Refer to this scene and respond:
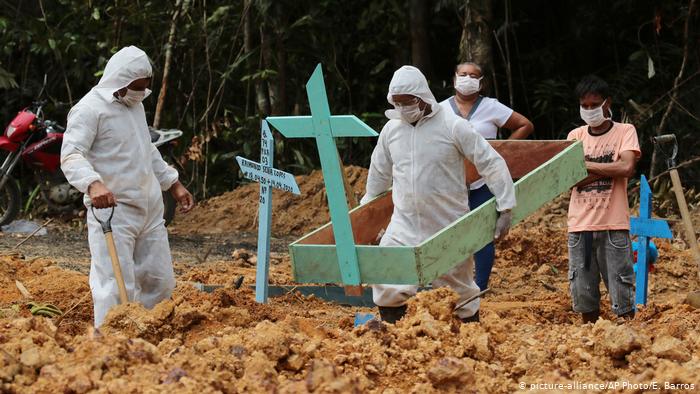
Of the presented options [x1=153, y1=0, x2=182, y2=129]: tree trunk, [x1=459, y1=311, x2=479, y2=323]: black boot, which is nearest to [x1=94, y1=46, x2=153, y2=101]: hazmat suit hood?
[x1=459, y1=311, x2=479, y2=323]: black boot

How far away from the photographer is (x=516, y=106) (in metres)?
14.7

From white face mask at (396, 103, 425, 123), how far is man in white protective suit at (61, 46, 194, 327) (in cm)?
140

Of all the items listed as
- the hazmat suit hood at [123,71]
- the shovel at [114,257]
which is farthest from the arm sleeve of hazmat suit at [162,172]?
the shovel at [114,257]

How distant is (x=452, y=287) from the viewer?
6.56 metres

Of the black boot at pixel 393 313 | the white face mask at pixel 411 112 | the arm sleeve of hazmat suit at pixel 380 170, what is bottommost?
the black boot at pixel 393 313

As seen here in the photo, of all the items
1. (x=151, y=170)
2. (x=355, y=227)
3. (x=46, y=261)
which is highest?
(x=151, y=170)

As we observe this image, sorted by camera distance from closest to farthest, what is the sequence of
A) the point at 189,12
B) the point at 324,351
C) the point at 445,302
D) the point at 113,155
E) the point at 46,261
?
the point at 324,351 → the point at 445,302 → the point at 113,155 → the point at 46,261 → the point at 189,12

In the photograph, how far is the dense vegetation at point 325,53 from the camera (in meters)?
13.6

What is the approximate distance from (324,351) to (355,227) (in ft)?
5.65

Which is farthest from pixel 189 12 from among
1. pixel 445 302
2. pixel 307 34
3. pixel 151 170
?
pixel 445 302

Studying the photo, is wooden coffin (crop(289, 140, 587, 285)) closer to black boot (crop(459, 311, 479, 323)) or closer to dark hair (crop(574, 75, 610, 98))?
dark hair (crop(574, 75, 610, 98))

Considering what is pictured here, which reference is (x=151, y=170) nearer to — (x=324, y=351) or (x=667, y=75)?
(x=324, y=351)

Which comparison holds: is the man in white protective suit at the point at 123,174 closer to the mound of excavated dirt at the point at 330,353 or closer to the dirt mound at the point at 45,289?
the mound of excavated dirt at the point at 330,353

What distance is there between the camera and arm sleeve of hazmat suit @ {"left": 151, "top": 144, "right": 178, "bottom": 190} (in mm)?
6816
